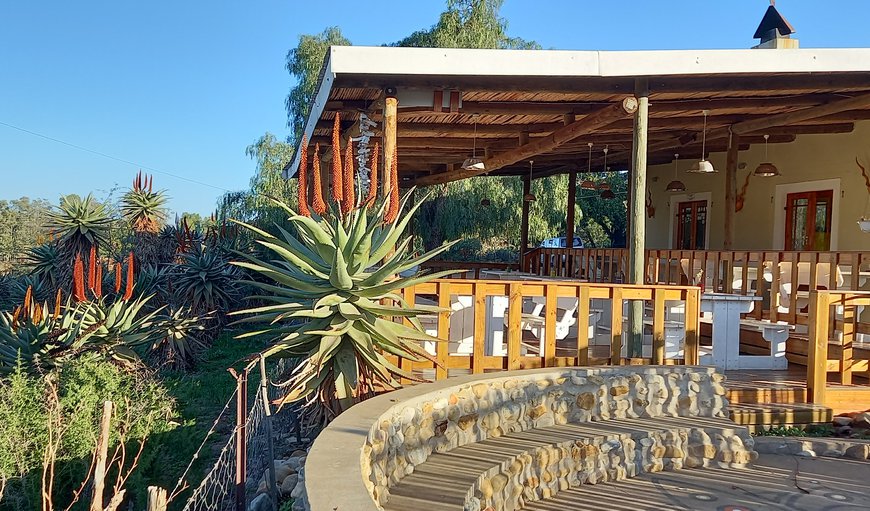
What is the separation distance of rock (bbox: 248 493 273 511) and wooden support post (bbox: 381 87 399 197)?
2854 mm

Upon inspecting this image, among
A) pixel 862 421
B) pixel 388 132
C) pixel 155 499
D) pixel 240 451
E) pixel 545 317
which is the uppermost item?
pixel 388 132

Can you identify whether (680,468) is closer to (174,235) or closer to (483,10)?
(174,235)

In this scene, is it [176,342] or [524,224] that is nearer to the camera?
[176,342]

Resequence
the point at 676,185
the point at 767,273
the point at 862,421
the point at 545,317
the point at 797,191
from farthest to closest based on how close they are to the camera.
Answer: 1. the point at 676,185
2. the point at 797,191
3. the point at 767,273
4. the point at 862,421
5. the point at 545,317

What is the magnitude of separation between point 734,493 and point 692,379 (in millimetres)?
1129

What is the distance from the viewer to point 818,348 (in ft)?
19.0

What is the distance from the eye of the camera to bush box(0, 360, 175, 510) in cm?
442

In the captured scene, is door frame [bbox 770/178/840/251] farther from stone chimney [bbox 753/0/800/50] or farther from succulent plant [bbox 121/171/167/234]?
succulent plant [bbox 121/171/167/234]

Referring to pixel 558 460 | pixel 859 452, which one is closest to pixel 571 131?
pixel 859 452

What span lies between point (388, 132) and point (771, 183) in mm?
8722

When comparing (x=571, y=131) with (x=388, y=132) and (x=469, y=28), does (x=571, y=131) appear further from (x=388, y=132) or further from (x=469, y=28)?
(x=469, y=28)

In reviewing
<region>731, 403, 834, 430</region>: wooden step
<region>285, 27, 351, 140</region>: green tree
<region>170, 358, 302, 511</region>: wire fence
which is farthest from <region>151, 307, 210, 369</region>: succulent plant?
<region>285, 27, 351, 140</region>: green tree

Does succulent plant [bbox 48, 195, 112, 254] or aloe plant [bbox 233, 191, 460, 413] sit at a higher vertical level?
succulent plant [bbox 48, 195, 112, 254]

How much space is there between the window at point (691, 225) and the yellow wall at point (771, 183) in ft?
0.96
